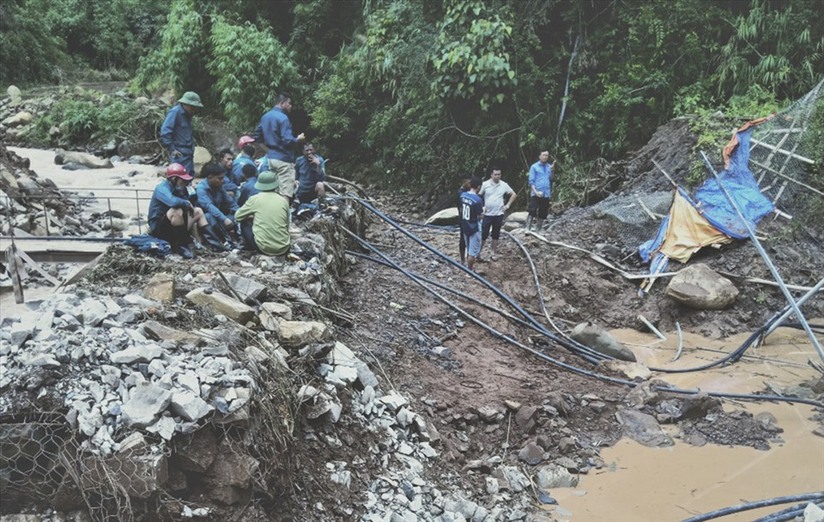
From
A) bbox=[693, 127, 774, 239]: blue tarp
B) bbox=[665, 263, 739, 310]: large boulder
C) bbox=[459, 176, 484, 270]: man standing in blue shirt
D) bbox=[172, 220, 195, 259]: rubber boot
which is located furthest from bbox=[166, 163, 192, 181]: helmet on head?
bbox=[693, 127, 774, 239]: blue tarp

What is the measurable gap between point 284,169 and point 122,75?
8750 mm

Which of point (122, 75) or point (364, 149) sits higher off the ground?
point (122, 75)

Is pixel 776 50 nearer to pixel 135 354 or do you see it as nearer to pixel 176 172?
pixel 176 172

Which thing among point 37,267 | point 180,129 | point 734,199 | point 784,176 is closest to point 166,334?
point 37,267

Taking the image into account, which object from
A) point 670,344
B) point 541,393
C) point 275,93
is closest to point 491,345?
point 541,393

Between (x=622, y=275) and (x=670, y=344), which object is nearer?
(x=670, y=344)

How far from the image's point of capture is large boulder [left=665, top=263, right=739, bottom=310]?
341 inches

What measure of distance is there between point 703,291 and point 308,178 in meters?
5.09

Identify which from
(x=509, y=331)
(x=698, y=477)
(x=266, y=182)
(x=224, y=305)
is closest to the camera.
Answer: (x=224, y=305)

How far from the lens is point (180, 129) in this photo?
7039 millimetres

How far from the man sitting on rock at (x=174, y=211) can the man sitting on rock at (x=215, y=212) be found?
0.31 m

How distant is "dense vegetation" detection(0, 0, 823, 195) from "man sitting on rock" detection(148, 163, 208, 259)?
7.06 metres

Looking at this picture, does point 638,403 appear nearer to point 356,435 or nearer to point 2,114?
point 356,435

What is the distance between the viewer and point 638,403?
21.7 feet
